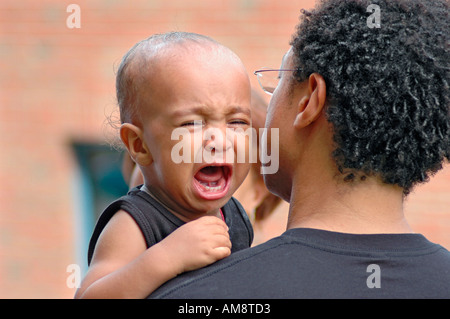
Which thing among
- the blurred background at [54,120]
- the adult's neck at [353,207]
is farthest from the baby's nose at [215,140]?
the blurred background at [54,120]

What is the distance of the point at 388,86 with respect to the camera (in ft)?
5.32

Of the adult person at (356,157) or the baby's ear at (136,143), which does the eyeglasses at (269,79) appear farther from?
the baby's ear at (136,143)

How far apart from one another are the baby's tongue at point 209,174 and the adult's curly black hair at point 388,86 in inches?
16.8

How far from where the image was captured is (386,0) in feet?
5.55

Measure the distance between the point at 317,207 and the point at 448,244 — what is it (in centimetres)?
388

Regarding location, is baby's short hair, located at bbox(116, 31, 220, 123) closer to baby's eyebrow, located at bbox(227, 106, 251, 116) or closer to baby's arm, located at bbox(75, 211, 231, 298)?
baby's eyebrow, located at bbox(227, 106, 251, 116)

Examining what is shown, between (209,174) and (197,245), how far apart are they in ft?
1.27

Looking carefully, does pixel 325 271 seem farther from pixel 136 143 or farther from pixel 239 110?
pixel 136 143

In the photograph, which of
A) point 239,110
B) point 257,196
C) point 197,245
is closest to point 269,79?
point 239,110

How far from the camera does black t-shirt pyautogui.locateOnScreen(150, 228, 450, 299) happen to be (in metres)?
1.45

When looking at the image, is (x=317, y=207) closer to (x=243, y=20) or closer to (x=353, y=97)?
(x=353, y=97)

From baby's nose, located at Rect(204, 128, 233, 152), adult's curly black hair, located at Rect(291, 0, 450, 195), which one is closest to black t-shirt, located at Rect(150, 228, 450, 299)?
adult's curly black hair, located at Rect(291, 0, 450, 195)

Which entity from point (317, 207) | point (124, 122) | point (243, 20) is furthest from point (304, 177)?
point (243, 20)

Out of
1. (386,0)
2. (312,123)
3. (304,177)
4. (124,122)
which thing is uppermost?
(386,0)
